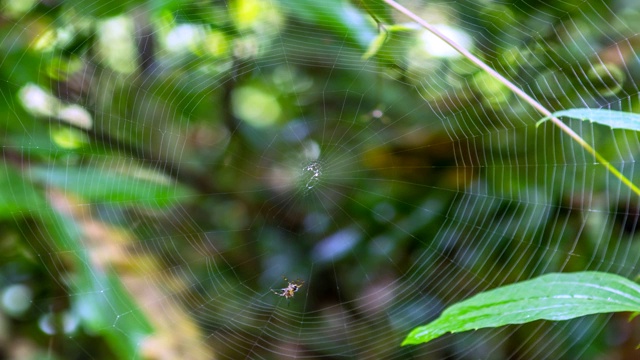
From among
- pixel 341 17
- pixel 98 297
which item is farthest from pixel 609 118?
pixel 98 297

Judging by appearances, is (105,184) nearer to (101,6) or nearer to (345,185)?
(101,6)

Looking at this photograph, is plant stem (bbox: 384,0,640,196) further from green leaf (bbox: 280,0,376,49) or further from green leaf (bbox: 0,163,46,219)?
green leaf (bbox: 0,163,46,219)

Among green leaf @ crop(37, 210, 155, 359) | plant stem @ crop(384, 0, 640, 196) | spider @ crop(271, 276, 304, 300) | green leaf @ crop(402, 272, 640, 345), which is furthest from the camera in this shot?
spider @ crop(271, 276, 304, 300)

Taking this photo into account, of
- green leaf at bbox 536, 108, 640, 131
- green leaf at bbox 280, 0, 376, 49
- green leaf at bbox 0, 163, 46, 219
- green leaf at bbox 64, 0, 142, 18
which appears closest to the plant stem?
green leaf at bbox 536, 108, 640, 131

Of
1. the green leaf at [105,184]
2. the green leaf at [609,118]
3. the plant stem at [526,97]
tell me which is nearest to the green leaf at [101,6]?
the green leaf at [105,184]

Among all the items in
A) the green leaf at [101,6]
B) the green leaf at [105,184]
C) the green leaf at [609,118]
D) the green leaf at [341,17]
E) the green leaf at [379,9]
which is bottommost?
the green leaf at [609,118]

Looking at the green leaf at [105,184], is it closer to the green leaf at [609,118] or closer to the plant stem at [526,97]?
the plant stem at [526,97]

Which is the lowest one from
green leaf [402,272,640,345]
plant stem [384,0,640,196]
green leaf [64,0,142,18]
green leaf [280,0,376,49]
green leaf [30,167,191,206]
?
green leaf [402,272,640,345]

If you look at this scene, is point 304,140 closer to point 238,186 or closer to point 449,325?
point 238,186

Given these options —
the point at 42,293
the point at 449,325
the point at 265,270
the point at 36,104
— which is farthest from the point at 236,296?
the point at 449,325

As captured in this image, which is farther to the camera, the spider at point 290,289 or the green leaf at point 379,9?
the spider at point 290,289
